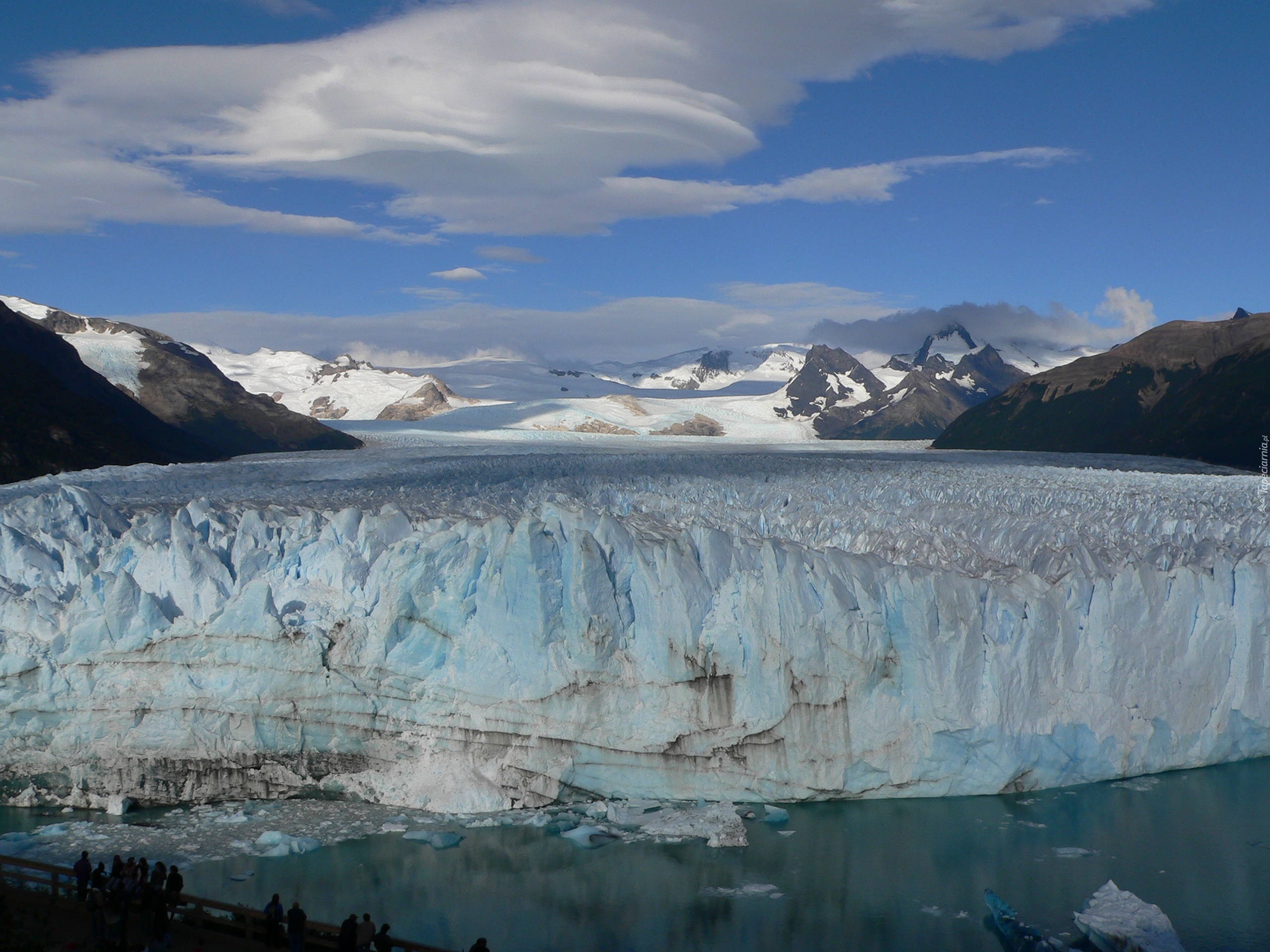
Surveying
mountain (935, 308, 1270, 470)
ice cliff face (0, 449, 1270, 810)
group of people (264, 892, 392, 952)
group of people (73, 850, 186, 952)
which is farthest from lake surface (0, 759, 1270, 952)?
mountain (935, 308, 1270, 470)

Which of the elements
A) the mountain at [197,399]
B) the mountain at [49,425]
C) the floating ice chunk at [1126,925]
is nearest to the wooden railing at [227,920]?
the floating ice chunk at [1126,925]

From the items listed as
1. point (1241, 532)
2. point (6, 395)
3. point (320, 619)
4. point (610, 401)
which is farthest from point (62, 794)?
point (610, 401)

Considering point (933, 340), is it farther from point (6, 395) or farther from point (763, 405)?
point (6, 395)

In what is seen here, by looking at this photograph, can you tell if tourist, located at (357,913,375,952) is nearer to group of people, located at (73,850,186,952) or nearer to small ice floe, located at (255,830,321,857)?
group of people, located at (73,850,186,952)

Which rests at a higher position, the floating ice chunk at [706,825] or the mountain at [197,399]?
the mountain at [197,399]

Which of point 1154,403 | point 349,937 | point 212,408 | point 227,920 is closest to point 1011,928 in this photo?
point 349,937

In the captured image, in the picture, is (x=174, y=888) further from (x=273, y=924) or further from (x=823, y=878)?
(x=823, y=878)

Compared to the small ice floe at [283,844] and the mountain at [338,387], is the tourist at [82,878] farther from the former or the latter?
the mountain at [338,387]
